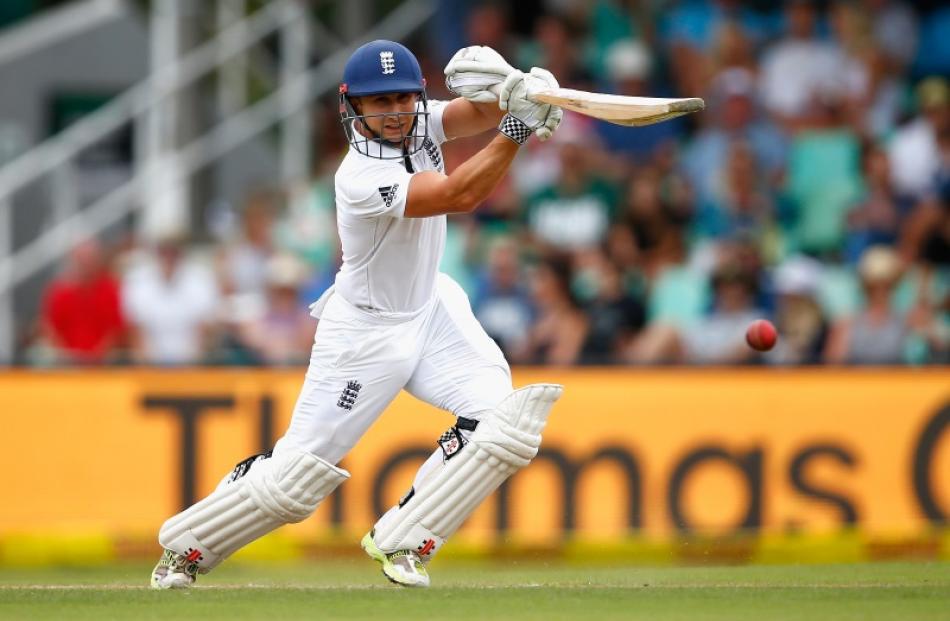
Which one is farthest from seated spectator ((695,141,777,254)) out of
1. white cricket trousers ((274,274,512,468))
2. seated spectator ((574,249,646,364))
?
white cricket trousers ((274,274,512,468))

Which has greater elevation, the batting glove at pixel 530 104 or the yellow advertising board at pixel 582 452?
the batting glove at pixel 530 104

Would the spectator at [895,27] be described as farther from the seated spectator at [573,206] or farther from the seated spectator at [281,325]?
the seated spectator at [281,325]

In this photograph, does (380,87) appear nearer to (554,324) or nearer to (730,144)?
(554,324)

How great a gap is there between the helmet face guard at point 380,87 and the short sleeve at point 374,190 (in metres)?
0.10

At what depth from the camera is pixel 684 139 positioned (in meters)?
11.2

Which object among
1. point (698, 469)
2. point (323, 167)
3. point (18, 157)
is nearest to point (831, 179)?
point (698, 469)

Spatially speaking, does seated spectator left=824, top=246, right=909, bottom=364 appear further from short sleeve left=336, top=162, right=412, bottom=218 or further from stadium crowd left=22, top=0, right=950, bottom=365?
short sleeve left=336, top=162, right=412, bottom=218

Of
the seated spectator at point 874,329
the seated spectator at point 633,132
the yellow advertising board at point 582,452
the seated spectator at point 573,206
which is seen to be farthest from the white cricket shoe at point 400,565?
the seated spectator at point 633,132

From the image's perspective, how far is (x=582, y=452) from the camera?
8.60m

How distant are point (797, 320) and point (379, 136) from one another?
398 centimetres

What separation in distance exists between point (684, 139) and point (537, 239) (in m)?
1.48

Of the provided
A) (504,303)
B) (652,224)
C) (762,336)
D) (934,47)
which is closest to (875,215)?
(652,224)

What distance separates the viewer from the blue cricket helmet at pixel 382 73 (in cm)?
574

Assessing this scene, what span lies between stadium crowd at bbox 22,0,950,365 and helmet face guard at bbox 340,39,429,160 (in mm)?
3222
